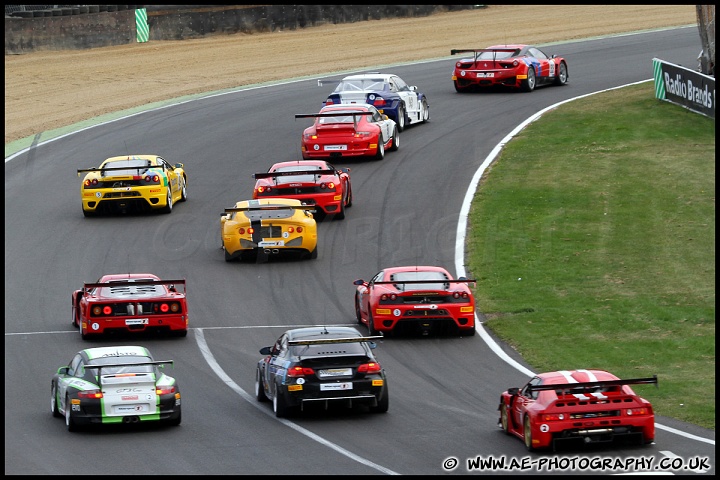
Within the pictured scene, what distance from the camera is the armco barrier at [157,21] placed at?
5634cm

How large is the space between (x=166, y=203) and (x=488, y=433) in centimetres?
1788

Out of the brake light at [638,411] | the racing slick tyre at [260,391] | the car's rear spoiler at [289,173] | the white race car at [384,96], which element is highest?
the white race car at [384,96]

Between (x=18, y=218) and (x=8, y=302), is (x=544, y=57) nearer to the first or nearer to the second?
(x=18, y=218)

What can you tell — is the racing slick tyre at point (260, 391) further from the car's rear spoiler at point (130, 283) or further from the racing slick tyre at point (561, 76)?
the racing slick tyre at point (561, 76)

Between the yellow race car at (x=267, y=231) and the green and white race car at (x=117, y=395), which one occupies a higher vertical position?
the yellow race car at (x=267, y=231)

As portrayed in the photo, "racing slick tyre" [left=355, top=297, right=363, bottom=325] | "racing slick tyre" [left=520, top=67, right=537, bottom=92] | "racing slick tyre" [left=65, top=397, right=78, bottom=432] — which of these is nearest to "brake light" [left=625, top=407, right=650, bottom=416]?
"racing slick tyre" [left=65, top=397, right=78, bottom=432]

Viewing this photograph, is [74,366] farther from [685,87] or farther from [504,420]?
[685,87]

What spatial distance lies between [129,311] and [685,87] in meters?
Result: 26.1

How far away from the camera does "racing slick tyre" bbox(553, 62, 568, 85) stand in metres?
49.1

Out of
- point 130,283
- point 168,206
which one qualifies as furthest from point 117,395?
point 168,206

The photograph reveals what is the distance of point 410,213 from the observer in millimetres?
33281

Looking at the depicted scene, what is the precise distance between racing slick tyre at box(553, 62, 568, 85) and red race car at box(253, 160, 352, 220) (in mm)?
18639

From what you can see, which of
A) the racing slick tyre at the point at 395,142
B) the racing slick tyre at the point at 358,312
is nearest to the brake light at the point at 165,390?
the racing slick tyre at the point at 358,312

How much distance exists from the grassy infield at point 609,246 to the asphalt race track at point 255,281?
3.05ft
